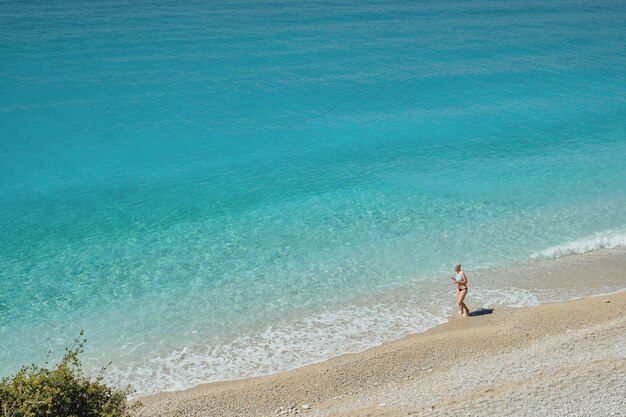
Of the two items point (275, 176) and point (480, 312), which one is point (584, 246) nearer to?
point (480, 312)

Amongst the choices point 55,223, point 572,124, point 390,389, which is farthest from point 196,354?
point 572,124

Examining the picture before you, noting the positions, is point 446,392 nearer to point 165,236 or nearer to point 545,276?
point 545,276

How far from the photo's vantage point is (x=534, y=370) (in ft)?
46.3

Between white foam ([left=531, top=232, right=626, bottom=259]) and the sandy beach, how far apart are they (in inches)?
153

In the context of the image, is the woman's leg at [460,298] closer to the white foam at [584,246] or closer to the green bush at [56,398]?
the white foam at [584,246]

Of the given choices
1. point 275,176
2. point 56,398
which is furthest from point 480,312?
point 275,176

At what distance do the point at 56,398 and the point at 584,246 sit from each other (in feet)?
59.6

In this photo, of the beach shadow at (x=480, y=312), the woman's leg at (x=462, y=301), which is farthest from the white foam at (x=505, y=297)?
the woman's leg at (x=462, y=301)

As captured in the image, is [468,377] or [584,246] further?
[584,246]

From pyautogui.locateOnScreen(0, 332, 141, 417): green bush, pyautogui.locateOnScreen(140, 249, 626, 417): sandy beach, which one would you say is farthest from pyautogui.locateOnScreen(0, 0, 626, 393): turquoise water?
pyautogui.locateOnScreen(0, 332, 141, 417): green bush

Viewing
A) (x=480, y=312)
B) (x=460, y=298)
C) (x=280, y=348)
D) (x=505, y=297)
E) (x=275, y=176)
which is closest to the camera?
(x=280, y=348)

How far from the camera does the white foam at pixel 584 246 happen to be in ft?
72.1

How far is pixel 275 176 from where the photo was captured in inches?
1151

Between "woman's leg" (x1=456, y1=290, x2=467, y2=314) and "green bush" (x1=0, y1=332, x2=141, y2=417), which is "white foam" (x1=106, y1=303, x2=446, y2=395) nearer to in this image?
"woman's leg" (x1=456, y1=290, x2=467, y2=314)
